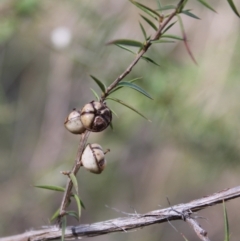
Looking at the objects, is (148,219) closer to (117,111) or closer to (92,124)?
(92,124)

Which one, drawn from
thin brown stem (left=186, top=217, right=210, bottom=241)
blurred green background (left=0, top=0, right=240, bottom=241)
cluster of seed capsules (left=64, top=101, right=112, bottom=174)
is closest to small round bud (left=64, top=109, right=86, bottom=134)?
cluster of seed capsules (left=64, top=101, right=112, bottom=174)

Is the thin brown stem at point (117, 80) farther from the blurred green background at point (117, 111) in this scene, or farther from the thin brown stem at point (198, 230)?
the blurred green background at point (117, 111)

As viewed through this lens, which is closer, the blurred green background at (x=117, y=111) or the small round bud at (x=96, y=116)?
the small round bud at (x=96, y=116)

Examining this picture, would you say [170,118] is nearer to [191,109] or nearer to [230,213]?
[191,109]

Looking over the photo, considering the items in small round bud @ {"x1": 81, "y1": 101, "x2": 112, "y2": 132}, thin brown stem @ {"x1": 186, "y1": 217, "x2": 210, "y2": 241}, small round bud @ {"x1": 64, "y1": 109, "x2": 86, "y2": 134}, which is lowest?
thin brown stem @ {"x1": 186, "y1": 217, "x2": 210, "y2": 241}

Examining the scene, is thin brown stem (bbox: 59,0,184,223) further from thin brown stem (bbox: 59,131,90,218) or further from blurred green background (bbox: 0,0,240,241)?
blurred green background (bbox: 0,0,240,241)

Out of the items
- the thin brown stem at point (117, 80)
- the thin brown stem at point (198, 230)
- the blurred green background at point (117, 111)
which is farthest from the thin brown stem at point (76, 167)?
the blurred green background at point (117, 111)

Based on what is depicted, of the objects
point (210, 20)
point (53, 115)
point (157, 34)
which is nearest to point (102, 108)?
point (157, 34)
